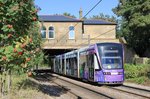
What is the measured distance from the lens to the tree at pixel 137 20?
50.2 m

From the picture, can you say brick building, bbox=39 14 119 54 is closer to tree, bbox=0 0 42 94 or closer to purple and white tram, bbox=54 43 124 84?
purple and white tram, bbox=54 43 124 84

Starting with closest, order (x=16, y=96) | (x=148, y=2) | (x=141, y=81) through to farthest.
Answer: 1. (x=16, y=96)
2. (x=141, y=81)
3. (x=148, y=2)

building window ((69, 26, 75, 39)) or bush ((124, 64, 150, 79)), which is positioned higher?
building window ((69, 26, 75, 39))

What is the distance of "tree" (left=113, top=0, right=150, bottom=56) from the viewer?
50219 millimetres

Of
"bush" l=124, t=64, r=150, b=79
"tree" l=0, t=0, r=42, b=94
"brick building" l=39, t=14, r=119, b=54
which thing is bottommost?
"bush" l=124, t=64, r=150, b=79

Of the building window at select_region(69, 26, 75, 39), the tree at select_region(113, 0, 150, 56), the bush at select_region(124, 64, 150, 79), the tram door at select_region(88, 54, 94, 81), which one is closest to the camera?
the tram door at select_region(88, 54, 94, 81)

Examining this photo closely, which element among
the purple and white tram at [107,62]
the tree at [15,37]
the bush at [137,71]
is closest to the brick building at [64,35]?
the bush at [137,71]

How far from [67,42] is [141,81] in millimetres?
35906

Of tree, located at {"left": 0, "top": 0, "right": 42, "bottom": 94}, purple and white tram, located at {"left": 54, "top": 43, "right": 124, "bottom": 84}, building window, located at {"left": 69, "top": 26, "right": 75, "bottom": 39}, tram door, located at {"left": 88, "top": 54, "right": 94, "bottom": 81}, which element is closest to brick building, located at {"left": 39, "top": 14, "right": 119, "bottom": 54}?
building window, located at {"left": 69, "top": 26, "right": 75, "bottom": 39}

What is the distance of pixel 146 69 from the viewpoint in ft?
129

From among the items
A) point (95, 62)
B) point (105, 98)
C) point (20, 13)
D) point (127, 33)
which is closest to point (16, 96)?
point (20, 13)

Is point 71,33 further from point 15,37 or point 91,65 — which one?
point 15,37

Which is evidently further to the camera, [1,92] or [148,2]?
[148,2]

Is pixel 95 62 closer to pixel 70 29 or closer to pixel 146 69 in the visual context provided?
pixel 146 69
